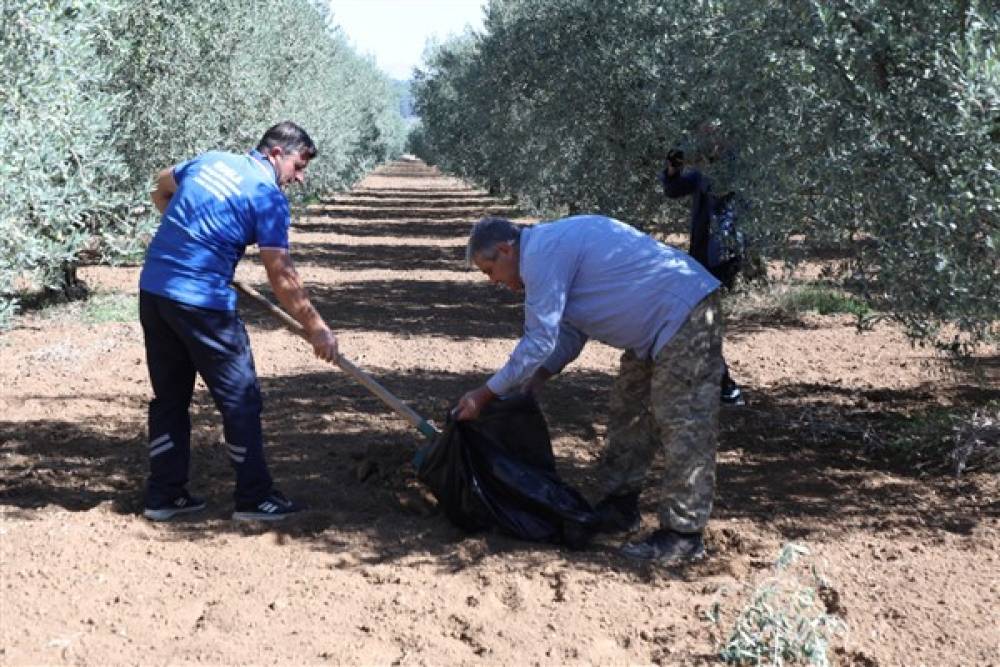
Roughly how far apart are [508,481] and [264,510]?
1.22 metres

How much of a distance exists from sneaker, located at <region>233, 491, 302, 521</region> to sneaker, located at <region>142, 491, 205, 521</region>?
274 millimetres

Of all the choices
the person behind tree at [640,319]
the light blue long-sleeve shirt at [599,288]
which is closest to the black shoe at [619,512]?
the person behind tree at [640,319]

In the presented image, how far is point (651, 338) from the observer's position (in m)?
4.71

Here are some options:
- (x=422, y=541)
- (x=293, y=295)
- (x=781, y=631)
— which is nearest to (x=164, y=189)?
(x=293, y=295)

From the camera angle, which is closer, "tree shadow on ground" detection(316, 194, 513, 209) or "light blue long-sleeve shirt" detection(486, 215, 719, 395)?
"light blue long-sleeve shirt" detection(486, 215, 719, 395)

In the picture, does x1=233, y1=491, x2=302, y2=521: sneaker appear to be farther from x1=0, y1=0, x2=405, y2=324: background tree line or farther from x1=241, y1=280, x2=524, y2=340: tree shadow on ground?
x1=241, y1=280, x2=524, y2=340: tree shadow on ground

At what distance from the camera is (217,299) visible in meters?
5.02

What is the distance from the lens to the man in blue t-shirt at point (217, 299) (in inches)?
196

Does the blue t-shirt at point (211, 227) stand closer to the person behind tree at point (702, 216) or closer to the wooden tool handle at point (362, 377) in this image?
the wooden tool handle at point (362, 377)

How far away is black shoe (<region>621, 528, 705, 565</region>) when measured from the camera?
478 centimetres

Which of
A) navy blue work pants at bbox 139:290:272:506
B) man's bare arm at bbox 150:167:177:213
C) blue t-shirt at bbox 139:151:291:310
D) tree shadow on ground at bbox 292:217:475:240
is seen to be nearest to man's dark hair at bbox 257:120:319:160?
blue t-shirt at bbox 139:151:291:310

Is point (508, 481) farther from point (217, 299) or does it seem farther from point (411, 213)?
point (411, 213)

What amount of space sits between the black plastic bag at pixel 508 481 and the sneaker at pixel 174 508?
1.26m

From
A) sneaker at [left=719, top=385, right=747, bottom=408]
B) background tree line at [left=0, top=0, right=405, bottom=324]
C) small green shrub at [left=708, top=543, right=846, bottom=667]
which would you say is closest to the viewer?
small green shrub at [left=708, top=543, right=846, bottom=667]
